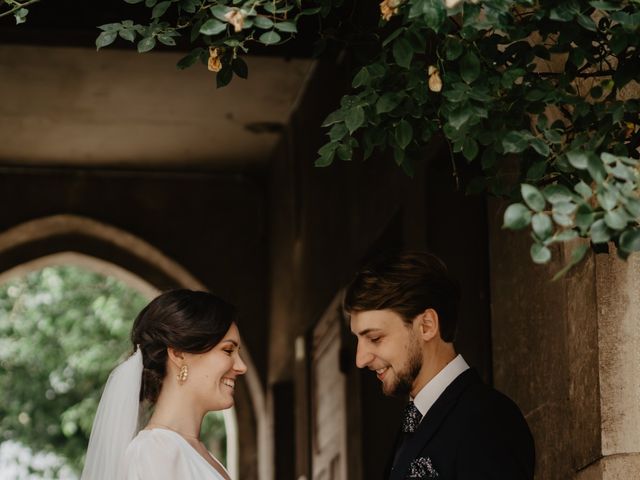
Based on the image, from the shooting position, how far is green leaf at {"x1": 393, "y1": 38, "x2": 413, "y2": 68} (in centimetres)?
326

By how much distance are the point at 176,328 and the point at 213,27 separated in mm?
1110

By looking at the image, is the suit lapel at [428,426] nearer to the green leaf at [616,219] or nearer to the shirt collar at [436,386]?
the shirt collar at [436,386]

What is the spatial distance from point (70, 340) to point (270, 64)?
10.7m

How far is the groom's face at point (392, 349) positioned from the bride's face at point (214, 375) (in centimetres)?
37

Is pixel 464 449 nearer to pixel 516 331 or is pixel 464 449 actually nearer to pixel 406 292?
pixel 406 292

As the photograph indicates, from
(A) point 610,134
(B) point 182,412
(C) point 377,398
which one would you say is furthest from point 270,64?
(A) point 610,134

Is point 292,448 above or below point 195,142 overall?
below

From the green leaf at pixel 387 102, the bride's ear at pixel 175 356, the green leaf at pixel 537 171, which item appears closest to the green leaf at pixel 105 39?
the green leaf at pixel 387 102

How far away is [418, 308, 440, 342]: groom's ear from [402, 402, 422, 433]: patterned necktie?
0.19m

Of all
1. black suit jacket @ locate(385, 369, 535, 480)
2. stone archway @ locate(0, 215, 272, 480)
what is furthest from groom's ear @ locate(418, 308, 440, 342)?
stone archway @ locate(0, 215, 272, 480)

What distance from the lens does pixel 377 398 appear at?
7348 millimetres

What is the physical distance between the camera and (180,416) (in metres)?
4.01

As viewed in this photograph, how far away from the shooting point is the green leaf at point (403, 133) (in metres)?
3.43

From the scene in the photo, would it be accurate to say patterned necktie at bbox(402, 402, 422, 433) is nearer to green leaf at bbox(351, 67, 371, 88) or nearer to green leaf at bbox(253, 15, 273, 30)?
green leaf at bbox(351, 67, 371, 88)
